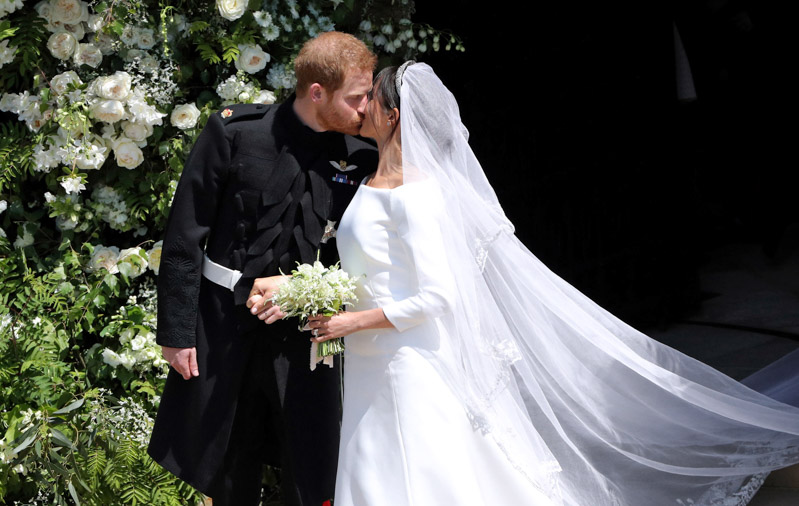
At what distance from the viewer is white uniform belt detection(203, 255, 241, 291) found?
301cm

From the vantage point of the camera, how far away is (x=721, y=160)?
31.1 feet

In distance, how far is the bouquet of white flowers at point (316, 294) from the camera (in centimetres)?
262

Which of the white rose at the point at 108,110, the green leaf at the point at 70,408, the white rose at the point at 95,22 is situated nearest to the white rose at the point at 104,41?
the white rose at the point at 95,22

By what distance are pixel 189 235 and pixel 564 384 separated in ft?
4.21

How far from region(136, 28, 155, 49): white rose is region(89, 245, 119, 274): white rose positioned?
0.84 meters

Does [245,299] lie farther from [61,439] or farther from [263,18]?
[263,18]

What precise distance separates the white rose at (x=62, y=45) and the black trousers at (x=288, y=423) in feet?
4.99

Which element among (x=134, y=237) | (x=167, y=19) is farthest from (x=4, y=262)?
(x=167, y=19)

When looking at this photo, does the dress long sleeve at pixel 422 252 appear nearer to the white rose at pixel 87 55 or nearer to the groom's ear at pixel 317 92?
the groom's ear at pixel 317 92

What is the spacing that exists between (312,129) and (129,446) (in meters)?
1.45

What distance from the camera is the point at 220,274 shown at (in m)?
3.02

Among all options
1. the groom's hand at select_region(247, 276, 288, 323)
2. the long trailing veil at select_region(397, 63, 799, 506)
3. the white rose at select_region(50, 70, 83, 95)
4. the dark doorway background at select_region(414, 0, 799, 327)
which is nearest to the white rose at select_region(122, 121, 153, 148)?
the white rose at select_region(50, 70, 83, 95)

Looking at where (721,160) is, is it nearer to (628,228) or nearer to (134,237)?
(628,228)

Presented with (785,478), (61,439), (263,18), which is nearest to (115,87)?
(263,18)
